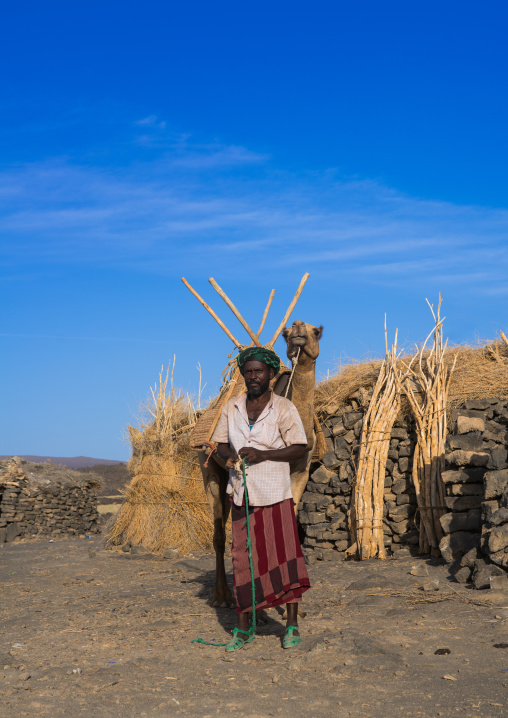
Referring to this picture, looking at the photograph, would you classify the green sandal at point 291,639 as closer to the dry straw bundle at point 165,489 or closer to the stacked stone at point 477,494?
the stacked stone at point 477,494

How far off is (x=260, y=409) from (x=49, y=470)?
17127 millimetres

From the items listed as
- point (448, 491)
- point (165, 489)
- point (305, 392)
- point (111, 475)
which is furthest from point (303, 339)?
point (111, 475)

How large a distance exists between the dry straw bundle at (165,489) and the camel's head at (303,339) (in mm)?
5728

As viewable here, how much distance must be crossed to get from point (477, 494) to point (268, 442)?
3.96 meters

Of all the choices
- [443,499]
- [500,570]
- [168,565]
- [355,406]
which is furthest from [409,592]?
[168,565]

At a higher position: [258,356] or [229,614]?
[258,356]

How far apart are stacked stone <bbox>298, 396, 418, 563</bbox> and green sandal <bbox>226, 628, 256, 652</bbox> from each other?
4.37 meters

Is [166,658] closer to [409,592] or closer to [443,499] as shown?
[409,592]

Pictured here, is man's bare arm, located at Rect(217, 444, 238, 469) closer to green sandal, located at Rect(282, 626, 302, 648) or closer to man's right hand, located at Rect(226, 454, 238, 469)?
man's right hand, located at Rect(226, 454, 238, 469)

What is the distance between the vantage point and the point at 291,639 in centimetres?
449

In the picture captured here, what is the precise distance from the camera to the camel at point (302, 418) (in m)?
5.54

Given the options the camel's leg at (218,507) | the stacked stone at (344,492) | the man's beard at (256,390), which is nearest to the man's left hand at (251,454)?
the man's beard at (256,390)

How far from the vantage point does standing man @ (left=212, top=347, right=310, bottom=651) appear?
4.52 meters

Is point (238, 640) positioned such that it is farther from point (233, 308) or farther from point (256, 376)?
point (233, 308)
